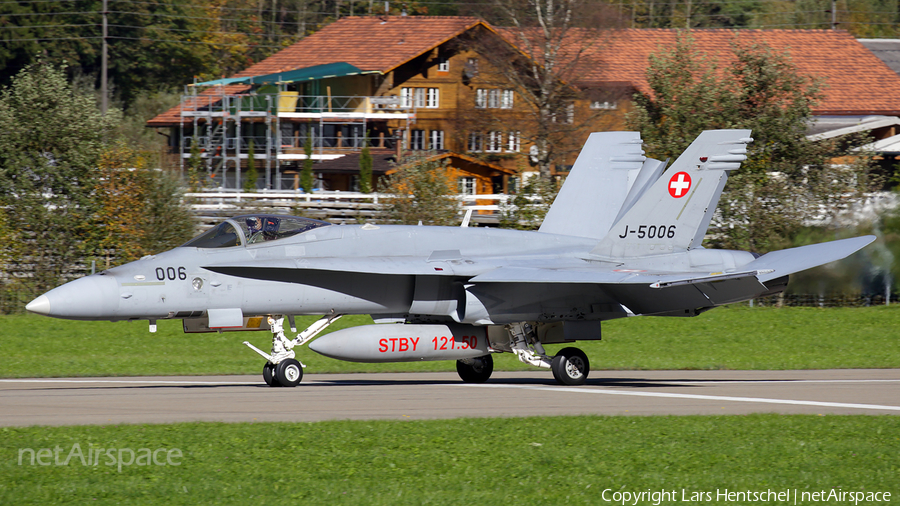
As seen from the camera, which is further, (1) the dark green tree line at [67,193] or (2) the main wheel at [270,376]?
(1) the dark green tree line at [67,193]

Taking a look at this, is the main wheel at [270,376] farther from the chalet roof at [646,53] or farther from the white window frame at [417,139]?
the white window frame at [417,139]

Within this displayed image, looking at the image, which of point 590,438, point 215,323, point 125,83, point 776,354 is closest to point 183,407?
point 215,323

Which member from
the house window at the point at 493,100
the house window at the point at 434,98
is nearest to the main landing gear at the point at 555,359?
the house window at the point at 493,100

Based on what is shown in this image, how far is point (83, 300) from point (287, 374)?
9.61 ft

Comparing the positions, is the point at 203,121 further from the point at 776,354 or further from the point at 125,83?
the point at 776,354

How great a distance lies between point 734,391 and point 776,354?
7367mm

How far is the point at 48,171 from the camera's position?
27125 millimetres

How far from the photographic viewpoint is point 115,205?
1067 inches

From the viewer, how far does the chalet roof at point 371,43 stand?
5691 centimetres

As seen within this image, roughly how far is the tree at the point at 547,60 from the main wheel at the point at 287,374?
22302 mm

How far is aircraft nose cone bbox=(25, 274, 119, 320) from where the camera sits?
469 inches

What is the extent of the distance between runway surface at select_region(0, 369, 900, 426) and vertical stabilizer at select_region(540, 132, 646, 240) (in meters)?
2.60

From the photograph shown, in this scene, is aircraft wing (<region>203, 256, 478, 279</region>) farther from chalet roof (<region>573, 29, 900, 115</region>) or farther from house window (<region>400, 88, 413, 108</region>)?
house window (<region>400, 88, 413, 108</region>)

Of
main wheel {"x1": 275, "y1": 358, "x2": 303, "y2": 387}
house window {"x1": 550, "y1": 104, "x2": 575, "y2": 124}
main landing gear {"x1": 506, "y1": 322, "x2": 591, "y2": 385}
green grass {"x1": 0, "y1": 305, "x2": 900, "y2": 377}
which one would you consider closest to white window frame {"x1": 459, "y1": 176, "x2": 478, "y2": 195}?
house window {"x1": 550, "y1": 104, "x2": 575, "y2": 124}
